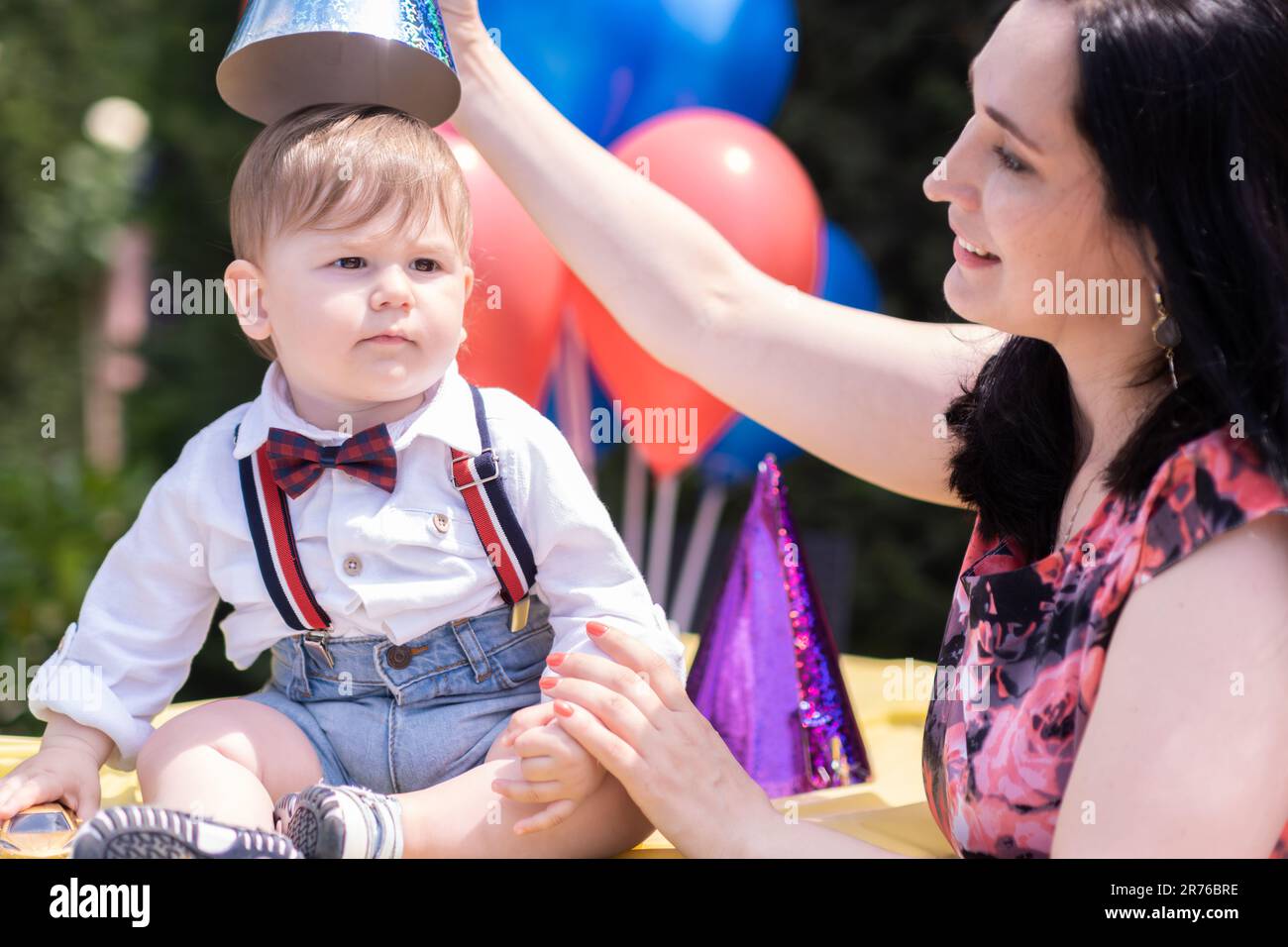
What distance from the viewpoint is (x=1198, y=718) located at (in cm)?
110

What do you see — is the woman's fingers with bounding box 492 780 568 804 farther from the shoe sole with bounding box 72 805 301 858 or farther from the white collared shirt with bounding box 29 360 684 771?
the shoe sole with bounding box 72 805 301 858

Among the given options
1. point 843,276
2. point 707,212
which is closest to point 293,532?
point 707,212

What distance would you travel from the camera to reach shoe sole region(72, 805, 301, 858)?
1104 millimetres

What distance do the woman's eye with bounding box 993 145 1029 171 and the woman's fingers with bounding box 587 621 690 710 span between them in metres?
0.59

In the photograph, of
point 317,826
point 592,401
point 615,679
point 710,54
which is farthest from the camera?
point 592,401

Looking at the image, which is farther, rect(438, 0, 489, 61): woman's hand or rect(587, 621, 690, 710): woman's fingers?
rect(438, 0, 489, 61): woman's hand

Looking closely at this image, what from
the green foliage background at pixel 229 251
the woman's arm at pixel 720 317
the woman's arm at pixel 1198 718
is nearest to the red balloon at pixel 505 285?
the woman's arm at pixel 720 317

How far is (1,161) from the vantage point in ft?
18.7

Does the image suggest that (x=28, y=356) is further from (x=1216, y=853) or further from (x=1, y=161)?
(x=1216, y=853)

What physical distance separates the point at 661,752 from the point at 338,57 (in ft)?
2.75

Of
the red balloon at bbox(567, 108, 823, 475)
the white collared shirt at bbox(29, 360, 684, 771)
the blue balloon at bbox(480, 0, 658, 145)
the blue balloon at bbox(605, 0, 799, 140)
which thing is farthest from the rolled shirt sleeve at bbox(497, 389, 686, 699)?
the blue balloon at bbox(605, 0, 799, 140)

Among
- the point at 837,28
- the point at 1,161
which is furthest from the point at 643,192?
the point at 1,161

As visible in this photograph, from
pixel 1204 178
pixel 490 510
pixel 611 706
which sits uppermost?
pixel 1204 178

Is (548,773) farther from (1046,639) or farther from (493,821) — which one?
(1046,639)
